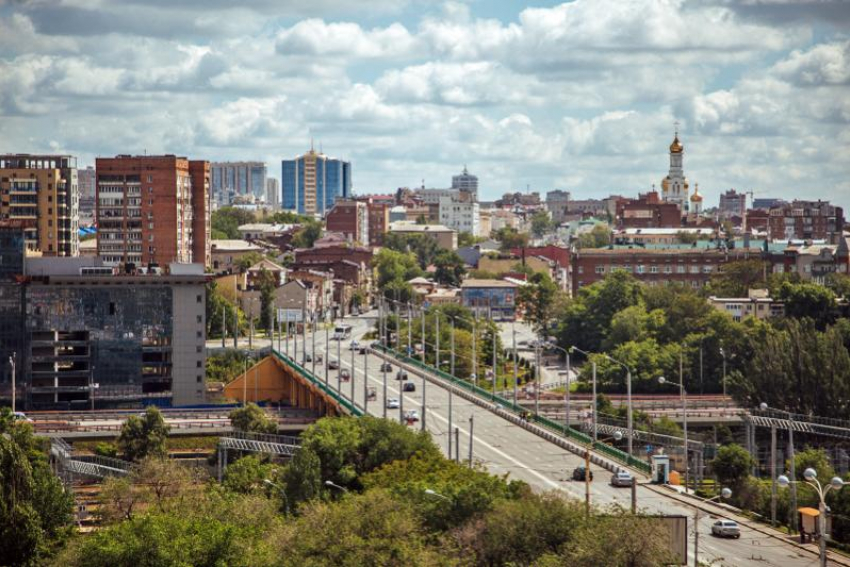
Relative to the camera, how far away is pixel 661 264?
162 metres

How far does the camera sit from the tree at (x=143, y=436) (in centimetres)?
8012

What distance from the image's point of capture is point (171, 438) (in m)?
85.6

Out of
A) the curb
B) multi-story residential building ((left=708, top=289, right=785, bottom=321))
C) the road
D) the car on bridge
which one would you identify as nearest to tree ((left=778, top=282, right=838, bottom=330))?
multi-story residential building ((left=708, top=289, right=785, bottom=321))

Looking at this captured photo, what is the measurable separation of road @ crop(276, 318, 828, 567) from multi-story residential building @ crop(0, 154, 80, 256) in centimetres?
4260

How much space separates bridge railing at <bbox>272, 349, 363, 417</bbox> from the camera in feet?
263

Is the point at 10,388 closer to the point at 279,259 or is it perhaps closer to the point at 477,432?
the point at 477,432

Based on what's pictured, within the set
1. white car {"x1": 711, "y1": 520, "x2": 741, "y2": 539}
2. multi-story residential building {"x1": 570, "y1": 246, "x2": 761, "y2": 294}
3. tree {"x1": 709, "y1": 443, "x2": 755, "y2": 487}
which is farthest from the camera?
multi-story residential building {"x1": 570, "y1": 246, "x2": 761, "y2": 294}

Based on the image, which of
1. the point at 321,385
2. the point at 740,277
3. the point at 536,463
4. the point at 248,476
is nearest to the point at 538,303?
the point at 740,277

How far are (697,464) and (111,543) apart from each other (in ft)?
125

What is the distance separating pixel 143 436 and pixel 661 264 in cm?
8865

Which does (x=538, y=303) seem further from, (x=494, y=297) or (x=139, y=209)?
(x=139, y=209)

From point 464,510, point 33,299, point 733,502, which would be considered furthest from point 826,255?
point 464,510

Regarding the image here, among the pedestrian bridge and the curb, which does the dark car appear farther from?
the pedestrian bridge

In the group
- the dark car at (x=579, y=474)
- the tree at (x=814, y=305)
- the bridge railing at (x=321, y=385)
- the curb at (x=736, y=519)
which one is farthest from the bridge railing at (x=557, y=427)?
the tree at (x=814, y=305)
